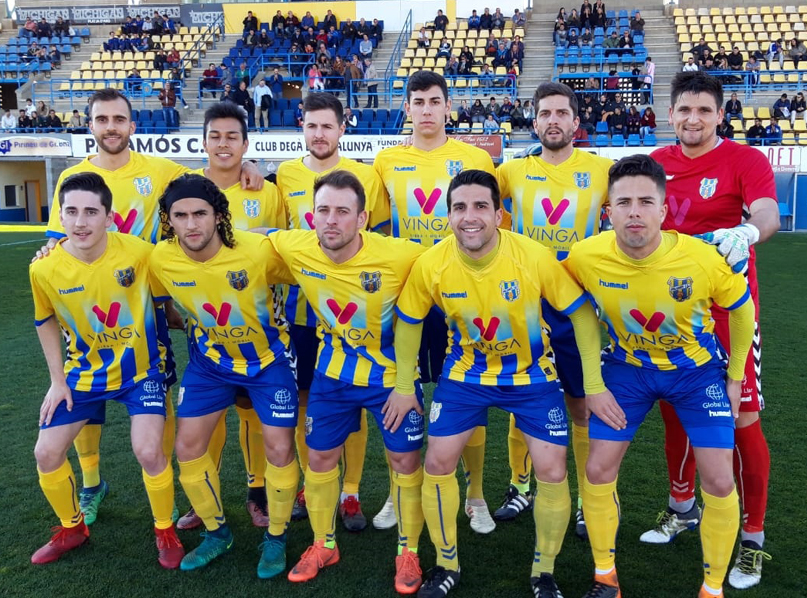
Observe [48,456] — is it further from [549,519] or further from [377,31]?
[377,31]

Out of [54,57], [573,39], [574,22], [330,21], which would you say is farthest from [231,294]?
[54,57]

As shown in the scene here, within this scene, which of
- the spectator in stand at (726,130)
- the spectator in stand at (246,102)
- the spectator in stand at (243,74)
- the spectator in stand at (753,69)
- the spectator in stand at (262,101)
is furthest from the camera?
the spectator in stand at (243,74)

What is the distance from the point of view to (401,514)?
3590 millimetres

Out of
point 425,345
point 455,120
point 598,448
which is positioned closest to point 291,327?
point 425,345

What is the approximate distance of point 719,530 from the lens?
10.5ft

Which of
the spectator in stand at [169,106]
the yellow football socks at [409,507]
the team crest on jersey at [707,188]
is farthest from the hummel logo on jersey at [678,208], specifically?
the spectator in stand at [169,106]

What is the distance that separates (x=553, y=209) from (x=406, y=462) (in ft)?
5.09

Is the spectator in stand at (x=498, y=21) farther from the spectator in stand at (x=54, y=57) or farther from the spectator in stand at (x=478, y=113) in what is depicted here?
the spectator in stand at (x=54, y=57)

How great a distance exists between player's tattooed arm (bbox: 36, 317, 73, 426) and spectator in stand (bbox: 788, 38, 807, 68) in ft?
80.5

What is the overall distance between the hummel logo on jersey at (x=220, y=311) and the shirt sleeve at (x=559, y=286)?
61.6 inches

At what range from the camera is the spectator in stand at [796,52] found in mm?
22844

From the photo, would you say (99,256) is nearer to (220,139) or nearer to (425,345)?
(220,139)

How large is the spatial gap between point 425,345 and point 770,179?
6.31 feet

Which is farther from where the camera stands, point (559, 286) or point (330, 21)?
point (330, 21)
